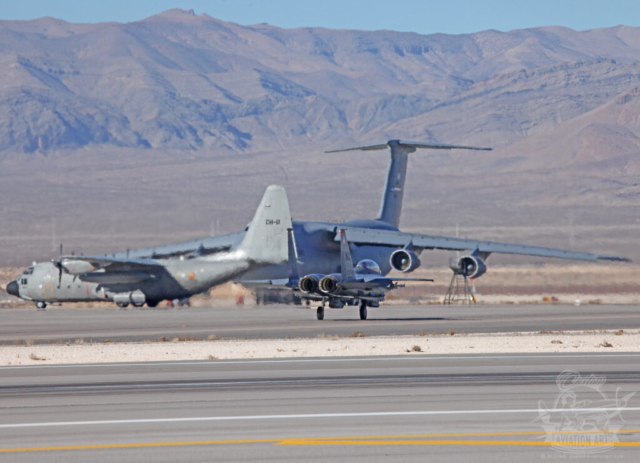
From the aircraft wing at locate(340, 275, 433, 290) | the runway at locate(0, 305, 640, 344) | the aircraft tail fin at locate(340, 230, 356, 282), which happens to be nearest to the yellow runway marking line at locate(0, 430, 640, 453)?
the runway at locate(0, 305, 640, 344)

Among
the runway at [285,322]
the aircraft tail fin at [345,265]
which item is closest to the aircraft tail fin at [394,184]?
the runway at [285,322]

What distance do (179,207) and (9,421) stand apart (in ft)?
433

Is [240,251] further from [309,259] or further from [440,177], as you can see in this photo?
[440,177]

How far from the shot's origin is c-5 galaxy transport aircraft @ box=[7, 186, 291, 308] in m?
47.3

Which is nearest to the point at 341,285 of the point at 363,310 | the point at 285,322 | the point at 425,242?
the point at 363,310

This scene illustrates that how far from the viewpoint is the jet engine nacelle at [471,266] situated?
48000 millimetres

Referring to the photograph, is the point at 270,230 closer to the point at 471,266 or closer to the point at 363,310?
the point at 471,266

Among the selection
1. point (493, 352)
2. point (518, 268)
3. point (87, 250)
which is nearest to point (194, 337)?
point (493, 352)

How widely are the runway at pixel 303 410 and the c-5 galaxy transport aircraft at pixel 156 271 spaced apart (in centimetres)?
2573

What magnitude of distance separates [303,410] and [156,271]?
36.4 m

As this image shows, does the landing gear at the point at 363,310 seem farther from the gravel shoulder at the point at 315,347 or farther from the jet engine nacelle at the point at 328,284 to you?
the gravel shoulder at the point at 315,347

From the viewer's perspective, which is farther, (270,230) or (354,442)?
(270,230)

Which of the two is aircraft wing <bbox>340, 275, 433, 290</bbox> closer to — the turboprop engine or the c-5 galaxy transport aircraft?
the c-5 galaxy transport aircraft

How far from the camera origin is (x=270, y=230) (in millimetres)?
47438
